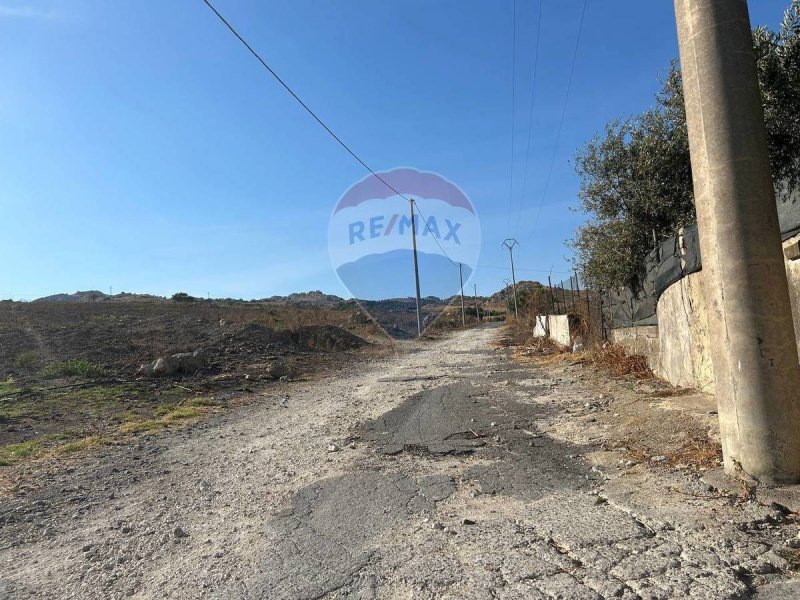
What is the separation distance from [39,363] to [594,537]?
48.0 feet

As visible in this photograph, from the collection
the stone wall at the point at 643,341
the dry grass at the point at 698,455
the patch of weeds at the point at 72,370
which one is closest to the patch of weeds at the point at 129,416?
the patch of weeds at the point at 72,370

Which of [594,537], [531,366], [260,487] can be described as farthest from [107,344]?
[594,537]

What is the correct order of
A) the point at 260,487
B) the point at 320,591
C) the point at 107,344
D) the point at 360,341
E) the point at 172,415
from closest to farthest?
the point at 320,591
the point at 260,487
the point at 172,415
the point at 107,344
the point at 360,341

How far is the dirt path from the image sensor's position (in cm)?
275

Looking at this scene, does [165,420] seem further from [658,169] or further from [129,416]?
[658,169]

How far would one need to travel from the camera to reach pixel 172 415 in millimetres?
8719

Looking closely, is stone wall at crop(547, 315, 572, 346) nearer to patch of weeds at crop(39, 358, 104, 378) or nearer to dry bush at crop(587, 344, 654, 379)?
dry bush at crop(587, 344, 654, 379)

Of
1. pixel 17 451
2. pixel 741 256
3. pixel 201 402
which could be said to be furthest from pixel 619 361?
pixel 17 451

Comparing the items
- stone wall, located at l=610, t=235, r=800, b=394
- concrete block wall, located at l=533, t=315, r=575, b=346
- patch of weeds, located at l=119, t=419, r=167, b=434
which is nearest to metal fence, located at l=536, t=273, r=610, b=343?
concrete block wall, located at l=533, t=315, r=575, b=346

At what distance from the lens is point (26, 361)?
13.5 metres

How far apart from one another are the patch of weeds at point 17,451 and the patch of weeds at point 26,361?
7.21 meters

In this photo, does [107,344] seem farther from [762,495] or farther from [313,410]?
[762,495]

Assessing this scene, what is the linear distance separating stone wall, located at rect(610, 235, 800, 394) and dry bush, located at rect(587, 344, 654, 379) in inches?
8.1

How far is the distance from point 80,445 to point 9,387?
562 cm
